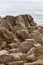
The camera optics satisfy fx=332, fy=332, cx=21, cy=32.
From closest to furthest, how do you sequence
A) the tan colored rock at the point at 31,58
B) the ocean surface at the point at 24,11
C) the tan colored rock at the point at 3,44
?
the tan colored rock at the point at 31,58 → the tan colored rock at the point at 3,44 → the ocean surface at the point at 24,11

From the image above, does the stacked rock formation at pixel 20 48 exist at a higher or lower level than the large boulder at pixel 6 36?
lower

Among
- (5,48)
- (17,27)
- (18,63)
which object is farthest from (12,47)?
(17,27)

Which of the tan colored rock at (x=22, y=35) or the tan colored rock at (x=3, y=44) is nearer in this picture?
the tan colored rock at (x=3, y=44)

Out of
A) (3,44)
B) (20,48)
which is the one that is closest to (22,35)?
(3,44)

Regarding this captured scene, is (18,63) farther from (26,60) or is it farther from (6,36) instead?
(6,36)

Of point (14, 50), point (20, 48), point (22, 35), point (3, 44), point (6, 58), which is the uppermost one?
point (22, 35)

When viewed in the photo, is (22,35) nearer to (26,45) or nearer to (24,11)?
(26,45)

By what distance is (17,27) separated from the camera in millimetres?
19781

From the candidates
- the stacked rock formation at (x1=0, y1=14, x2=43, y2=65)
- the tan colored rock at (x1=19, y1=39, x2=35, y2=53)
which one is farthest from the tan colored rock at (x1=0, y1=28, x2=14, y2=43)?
the tan colored rock at (x1=19, y1=39, x2=35, y2=53)

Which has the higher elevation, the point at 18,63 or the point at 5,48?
the point at 5,48

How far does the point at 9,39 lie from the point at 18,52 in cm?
204

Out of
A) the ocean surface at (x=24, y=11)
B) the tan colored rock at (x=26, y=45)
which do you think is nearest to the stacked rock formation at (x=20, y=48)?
the tan colored rock at (x=26, y=45)

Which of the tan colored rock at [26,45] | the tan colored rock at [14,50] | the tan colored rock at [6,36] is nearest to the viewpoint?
the tan colored rock at [14,50]

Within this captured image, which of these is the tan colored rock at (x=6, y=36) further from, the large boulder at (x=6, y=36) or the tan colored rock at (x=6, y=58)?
the tan colored rock at (x=6, y=58)
